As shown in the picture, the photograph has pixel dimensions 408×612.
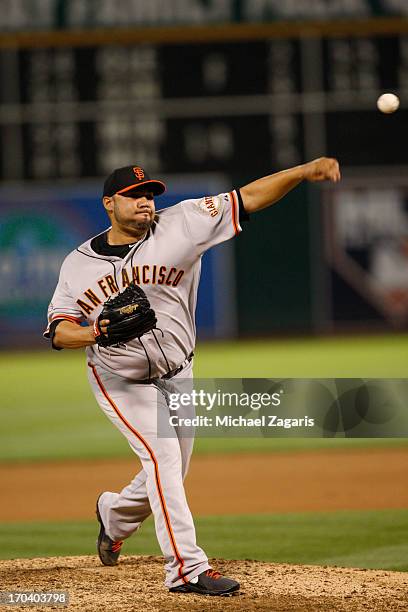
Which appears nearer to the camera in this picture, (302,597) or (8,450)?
(302,597)

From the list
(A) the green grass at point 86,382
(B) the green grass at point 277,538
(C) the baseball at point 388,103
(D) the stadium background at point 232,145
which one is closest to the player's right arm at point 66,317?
(B) the green grass at point 277,538

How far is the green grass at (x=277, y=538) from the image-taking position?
5.11 meters

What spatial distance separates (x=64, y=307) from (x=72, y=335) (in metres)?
0.21

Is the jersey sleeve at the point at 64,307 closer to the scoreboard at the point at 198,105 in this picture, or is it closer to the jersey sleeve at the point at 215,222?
the jersey sleeve at the point at 215,222

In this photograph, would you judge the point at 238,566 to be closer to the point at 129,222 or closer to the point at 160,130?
the point at 129,222

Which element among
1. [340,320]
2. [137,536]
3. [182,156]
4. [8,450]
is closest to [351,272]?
[340,320]

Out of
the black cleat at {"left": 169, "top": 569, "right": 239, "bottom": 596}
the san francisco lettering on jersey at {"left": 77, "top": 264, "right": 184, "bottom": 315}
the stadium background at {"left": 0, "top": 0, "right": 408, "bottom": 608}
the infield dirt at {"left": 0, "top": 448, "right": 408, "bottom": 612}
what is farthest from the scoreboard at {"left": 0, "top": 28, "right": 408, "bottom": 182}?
the black cleat at {"left": 169, "top": 569, "right": 239, "bottom": 596}

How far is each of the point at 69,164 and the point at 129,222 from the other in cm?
1171

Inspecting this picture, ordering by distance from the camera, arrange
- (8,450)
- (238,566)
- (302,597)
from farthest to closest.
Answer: (8,450), (238,566), (302,597)

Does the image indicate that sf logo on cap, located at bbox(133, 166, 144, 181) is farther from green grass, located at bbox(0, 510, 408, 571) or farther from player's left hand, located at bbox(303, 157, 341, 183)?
green grass, located at bbox(0, 510, 408, 571)

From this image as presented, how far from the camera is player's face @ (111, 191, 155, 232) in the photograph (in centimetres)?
435

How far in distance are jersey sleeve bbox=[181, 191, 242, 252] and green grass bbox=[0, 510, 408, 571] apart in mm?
1571

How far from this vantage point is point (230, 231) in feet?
14.3

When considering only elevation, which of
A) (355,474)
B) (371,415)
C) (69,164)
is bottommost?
(355,474)
